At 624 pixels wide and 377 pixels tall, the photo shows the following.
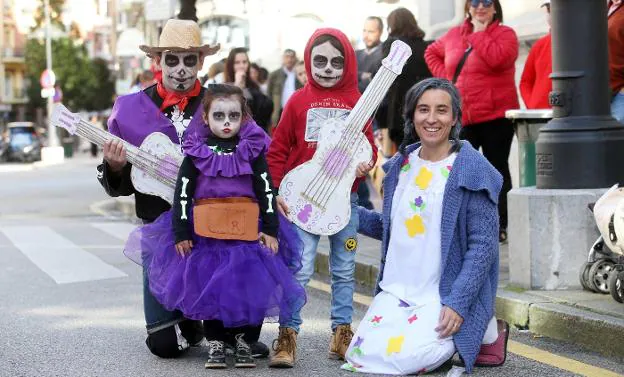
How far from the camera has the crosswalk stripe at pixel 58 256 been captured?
1045cm

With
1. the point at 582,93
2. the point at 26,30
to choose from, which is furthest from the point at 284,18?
the point at 26,30

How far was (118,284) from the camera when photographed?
9.81 metres

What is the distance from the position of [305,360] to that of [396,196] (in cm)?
91

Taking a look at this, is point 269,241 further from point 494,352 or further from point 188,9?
point 188,9

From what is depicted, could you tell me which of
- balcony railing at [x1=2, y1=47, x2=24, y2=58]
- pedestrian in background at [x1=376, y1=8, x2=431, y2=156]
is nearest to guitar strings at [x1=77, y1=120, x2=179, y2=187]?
pedestrian in background at [x1=376, y1=8, x2=431, y2=156]

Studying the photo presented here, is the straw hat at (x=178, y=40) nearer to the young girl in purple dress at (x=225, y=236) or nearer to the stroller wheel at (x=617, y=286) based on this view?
the young girl in purple dress at (x=225, y=236)

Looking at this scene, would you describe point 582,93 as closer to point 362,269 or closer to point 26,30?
point 362,269

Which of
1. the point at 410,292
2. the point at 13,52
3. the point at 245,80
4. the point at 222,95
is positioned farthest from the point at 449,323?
the point at 13,52

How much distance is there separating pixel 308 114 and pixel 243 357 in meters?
1.18

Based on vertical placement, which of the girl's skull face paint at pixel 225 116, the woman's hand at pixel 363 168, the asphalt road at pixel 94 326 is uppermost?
Answer: the girl's skull face paint at pixel 225 116

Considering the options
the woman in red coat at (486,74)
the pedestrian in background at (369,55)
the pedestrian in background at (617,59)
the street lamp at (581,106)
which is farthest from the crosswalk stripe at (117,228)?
the street lamp at (581,106)

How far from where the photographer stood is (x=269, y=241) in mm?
6148

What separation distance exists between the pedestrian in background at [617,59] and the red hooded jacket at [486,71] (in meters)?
1.43

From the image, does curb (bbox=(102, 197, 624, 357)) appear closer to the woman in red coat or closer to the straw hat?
the straw hat
